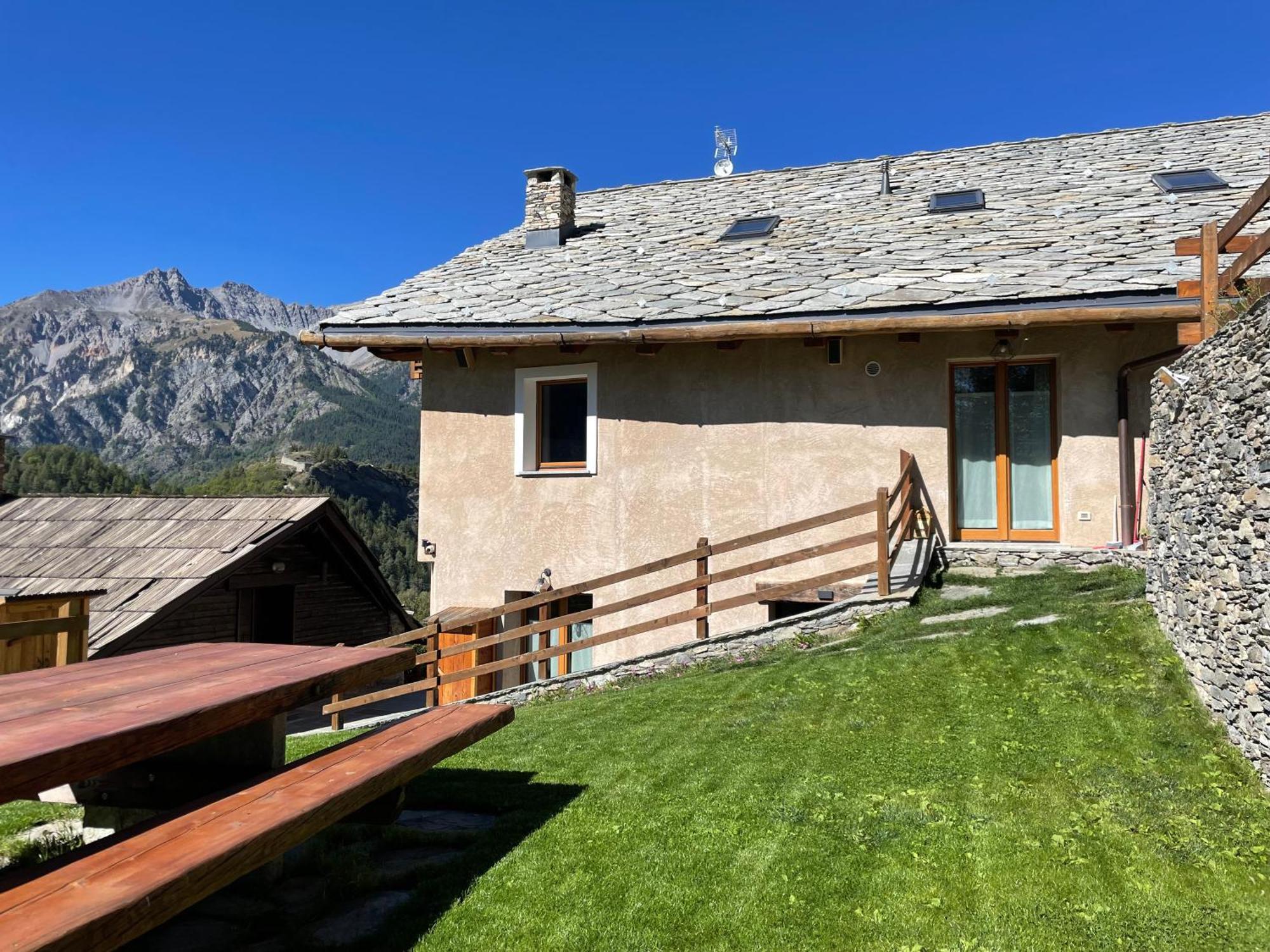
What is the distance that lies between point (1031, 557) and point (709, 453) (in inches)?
148

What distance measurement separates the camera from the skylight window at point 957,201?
1247cm

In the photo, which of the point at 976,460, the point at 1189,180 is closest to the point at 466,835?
the point at 976,460

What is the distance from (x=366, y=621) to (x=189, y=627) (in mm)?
4703

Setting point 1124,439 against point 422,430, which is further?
point 422,430

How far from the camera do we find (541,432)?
11961 mm

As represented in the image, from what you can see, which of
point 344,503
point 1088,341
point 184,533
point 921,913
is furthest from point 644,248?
point 344,503

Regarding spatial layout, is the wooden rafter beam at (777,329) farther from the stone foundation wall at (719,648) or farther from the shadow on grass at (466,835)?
the shadow on grass at (466,835)

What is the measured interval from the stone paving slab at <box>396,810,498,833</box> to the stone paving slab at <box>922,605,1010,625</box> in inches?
194

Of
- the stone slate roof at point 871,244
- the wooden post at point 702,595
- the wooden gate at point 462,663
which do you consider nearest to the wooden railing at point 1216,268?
the stone slate roof at point 871,244

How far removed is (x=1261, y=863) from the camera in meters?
3.98

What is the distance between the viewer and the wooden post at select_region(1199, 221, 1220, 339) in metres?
6.77

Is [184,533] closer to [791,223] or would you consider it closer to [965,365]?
[791,223]

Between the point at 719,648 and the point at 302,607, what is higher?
the point at 719,648

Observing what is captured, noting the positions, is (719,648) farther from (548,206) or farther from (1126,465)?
(548,206)
